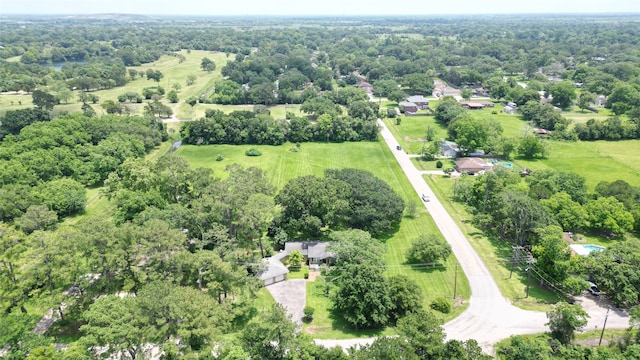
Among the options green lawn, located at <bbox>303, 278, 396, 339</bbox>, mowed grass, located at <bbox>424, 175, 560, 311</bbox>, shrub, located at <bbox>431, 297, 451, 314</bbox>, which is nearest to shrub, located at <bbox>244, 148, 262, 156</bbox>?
mowed grass, located at <bbox>424, 175, 560, 311</bbox>

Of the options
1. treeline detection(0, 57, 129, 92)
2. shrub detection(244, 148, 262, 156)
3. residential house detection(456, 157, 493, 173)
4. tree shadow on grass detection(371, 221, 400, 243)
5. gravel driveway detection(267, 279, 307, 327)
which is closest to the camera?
gravel driveway detection(267, 279, 307, 327)

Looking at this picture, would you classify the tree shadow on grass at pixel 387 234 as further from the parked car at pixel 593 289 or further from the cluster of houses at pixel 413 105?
the cluster of houses at pixel 413 105

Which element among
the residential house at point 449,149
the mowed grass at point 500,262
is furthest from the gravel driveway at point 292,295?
the residential house at point 449,149

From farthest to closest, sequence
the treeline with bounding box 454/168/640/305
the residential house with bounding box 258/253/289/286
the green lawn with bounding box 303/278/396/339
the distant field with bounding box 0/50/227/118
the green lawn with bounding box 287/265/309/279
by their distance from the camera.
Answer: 1. the distant field with bounding box 0/50/227/118
2. the green lawn with bounding box 287/265/309/279
3. the residential house with bounding box 258/253/289/286
4. the treeline with bounding box 454/168/640/305
5. the green lawn with bounding box 303/278/396/339

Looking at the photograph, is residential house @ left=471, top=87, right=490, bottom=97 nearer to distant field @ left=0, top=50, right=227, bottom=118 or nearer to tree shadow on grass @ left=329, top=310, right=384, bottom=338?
distant field @ left=0, top=50, right=227, bottom=118

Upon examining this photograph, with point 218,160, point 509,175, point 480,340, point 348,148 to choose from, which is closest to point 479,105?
point 348,148

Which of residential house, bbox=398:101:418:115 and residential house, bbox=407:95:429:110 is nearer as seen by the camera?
residential house, bbox=398:101:418:115
